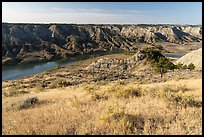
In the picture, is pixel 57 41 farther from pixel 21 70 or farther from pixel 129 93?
pixel 129 93

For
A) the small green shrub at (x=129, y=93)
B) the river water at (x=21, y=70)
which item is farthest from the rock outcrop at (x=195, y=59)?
the small green shrub at (x=129, y=93)

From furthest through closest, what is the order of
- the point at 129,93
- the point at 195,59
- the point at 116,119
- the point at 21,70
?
the point at 21,70
the point at 195,59
the point at 129,93
the point at 116,119

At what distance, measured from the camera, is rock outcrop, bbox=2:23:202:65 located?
95269mm

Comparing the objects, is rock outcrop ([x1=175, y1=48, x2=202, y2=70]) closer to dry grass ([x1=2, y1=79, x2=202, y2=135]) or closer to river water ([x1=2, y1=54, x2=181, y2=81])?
river water ([x1=2, y1=54, x2=181, y2=81])

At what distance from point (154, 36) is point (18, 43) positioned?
86039 mm

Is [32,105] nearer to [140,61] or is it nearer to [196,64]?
[196,64]

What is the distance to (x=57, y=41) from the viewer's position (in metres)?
120

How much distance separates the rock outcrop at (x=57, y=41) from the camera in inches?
3751

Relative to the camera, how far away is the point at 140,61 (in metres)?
58.7

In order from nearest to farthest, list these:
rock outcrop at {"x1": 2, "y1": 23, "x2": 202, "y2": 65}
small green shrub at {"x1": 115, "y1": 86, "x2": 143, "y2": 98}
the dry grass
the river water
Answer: the dry grass
small green shrub at {"x1": 115, "y1": 86, "x2": 143, "y2": 98}
the river water
rock outcrop at {"x1": 2, "y1": 23, "x2": 202, "y2": 65}

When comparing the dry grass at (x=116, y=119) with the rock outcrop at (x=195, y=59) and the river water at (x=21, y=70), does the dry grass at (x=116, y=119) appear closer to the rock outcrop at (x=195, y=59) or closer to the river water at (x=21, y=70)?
the rock outcrop at (x=195, y=59)

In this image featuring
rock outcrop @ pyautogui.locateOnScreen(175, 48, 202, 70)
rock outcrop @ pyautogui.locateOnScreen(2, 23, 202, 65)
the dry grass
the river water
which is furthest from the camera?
rock outcrop @ pyautogui.locateOnScreen(2, 23, 202, 65)

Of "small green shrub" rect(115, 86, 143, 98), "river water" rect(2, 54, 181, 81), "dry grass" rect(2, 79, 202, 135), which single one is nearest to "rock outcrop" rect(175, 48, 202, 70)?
"river water" rect(2, 54, 181, 81)

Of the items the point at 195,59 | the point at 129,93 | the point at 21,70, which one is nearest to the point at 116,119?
the point at 129,93
